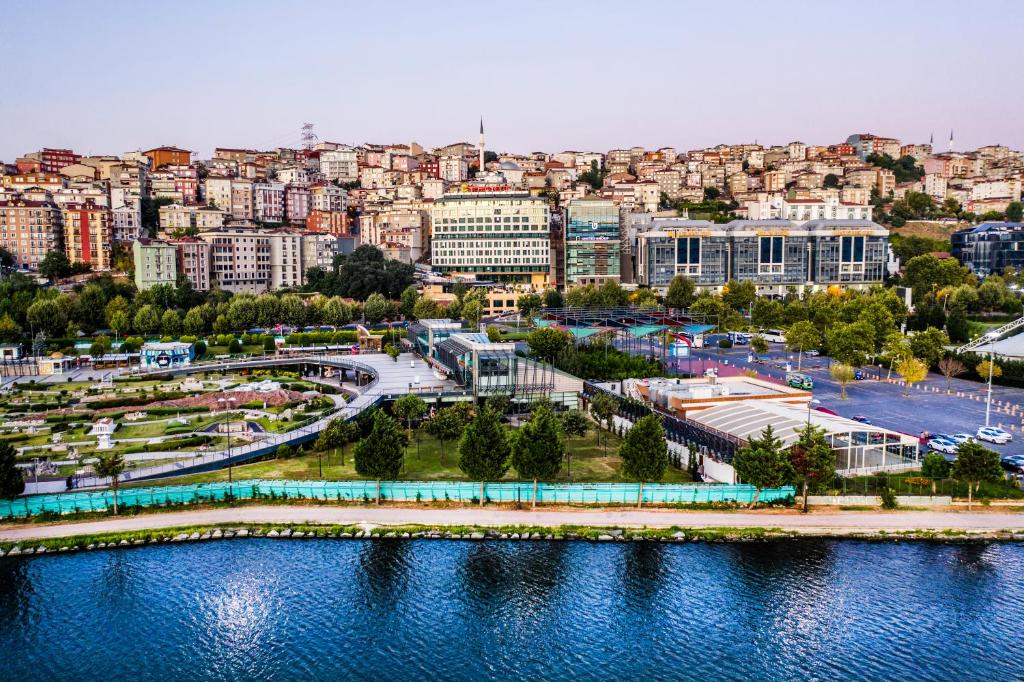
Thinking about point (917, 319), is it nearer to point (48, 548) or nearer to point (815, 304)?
point (815, 304)

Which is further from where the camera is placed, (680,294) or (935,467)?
(680,294)

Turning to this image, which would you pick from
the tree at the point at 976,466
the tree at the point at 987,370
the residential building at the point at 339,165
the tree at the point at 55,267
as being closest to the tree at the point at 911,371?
the tree at the point at 987,370

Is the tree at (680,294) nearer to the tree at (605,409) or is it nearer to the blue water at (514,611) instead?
the tree at (605,409)

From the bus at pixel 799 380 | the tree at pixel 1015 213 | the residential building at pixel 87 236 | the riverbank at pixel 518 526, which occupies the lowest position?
the riverbank at pixel 518 526

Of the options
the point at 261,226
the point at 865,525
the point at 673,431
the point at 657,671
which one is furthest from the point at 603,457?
the point at 261,226

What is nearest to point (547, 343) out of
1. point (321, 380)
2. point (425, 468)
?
point (321, 380)

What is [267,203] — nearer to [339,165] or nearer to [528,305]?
[339,165]

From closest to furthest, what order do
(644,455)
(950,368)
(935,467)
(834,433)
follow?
(644,455), (935,467), (834,433), (950,368)
